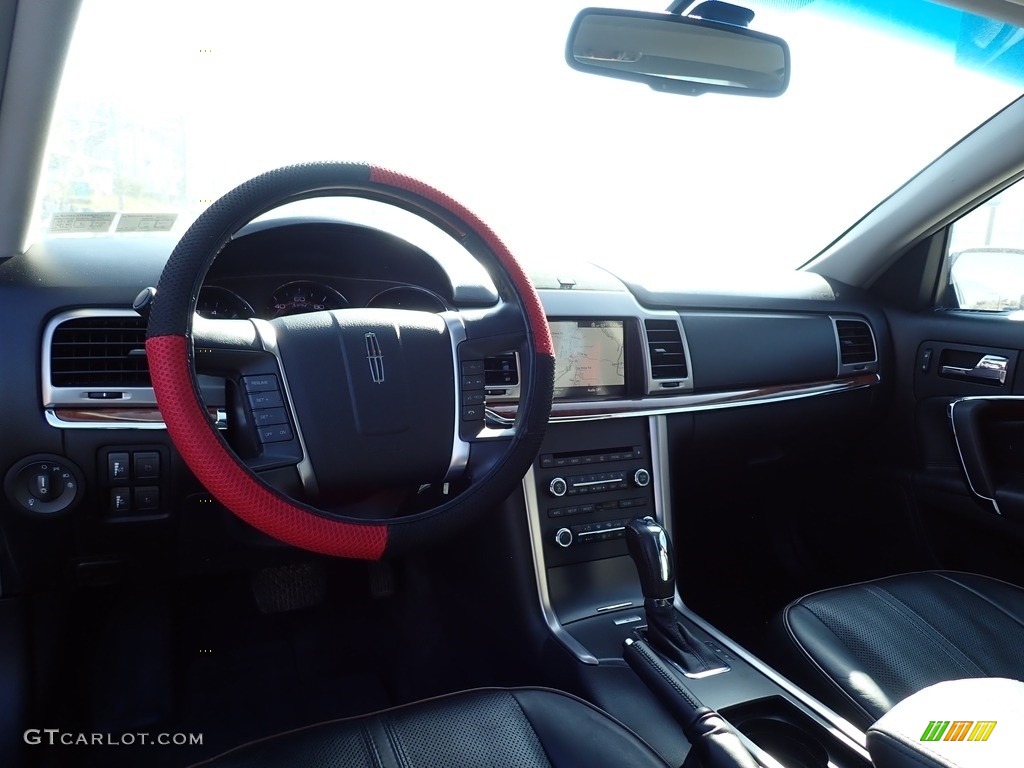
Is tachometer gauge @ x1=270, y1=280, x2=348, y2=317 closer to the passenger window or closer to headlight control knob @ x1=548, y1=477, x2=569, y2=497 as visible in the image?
headlight control knob @ x1=548, y1=477, x2=569, y2=497

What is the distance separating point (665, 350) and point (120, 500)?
1267 millimetres

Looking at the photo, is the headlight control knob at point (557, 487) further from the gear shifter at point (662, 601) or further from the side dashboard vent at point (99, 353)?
the side dashboard vent at point (99, 353)

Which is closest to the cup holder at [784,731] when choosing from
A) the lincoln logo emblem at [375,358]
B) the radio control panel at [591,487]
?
the radio control panel at [591,487]

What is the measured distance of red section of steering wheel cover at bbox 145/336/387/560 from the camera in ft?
3.40

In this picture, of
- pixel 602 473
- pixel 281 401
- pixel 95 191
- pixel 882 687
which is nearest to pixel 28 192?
pixel 95 191

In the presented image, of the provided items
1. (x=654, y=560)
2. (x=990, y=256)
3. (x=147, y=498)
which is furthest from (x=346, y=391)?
(x=990, y=256)

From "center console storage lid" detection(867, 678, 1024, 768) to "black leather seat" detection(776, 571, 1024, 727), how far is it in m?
0.59

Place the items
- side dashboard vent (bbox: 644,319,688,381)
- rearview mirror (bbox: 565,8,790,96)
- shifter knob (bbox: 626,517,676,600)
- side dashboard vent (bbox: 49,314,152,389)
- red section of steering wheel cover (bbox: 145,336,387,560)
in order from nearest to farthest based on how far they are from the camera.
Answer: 1. red section of steering wheel cover (bbox: 145,336,387,560)
2. side dashboard vent (bbox: 49,314,152,389)
3. shifter knob (bbox: 626,517,676,600)
4. rearview mirror (bbox: 565,8,790,96)
5. side dashboard vent (bbox: 644,319,688,381)

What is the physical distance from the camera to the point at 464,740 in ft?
3.88

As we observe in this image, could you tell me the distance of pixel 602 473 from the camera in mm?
1907

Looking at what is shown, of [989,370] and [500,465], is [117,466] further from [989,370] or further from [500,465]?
[989,370]

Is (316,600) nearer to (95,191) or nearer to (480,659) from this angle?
(480,659)

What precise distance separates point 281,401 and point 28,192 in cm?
74

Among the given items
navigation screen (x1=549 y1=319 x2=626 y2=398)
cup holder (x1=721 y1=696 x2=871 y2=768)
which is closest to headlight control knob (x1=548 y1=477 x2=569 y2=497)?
navigation screen (x1=549 y1=319 x2=626 y2=398)
